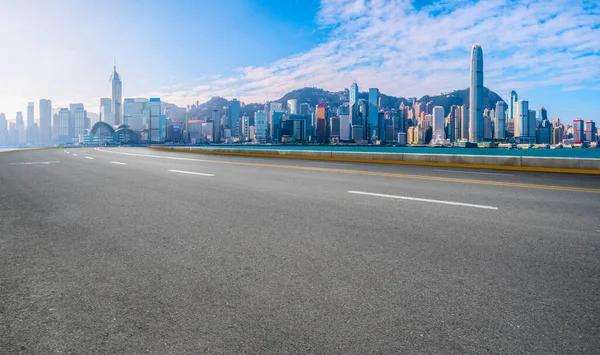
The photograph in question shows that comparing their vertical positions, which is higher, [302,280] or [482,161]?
[482,161]

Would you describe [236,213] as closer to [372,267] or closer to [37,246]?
[37,246]

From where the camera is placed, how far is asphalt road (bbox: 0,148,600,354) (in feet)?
7.69

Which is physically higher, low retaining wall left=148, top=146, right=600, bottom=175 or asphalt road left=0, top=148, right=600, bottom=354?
low retaining wall left=148, top=146, right=600, bottom=175

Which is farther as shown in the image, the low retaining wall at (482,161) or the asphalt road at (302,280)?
the low retaining wall at (482,161)

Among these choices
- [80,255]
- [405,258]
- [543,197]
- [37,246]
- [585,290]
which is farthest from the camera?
[543,197]

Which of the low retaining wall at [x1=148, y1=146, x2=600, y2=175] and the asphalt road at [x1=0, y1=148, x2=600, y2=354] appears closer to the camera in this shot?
the asphalt road at [x1=0, y1=148, x2=600, y2=354]

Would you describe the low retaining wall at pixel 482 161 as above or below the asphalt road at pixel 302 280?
above

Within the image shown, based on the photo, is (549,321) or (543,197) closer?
(549,321)

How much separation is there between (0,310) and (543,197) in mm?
8851

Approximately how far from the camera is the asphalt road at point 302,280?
2.34 metres

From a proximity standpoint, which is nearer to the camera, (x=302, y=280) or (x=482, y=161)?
(x=302, y=280)

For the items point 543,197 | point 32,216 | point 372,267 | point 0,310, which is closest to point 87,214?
point 32,216

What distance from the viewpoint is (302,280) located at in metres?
3.26

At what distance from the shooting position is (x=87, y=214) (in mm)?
6332
